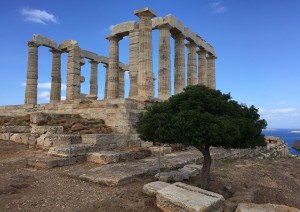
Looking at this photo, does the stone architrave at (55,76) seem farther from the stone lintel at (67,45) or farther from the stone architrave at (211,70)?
the stone architrave at (211,70)

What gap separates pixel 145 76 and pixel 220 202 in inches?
614

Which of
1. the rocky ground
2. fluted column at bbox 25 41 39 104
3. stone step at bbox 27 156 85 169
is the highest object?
fluted column at bbox 25 41 39 104

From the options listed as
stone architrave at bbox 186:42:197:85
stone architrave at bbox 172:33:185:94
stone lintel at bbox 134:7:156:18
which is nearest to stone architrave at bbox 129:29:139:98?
stone lintel at bbox 134:7:156:18

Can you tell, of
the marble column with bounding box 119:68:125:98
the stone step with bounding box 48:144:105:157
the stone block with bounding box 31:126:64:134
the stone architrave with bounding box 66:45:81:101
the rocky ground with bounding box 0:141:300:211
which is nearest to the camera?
the rocky ground with bounding box 0:141:300:211

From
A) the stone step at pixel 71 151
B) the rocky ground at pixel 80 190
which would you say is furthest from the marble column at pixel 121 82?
the stone step at pixel 71 151

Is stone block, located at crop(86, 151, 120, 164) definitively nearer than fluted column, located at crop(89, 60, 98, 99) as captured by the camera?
Yes

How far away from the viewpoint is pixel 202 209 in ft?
17.7

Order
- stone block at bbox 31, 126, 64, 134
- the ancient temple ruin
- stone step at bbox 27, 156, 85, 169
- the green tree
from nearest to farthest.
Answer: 1. the green tree
2. stone step at bbox 27, 156, 85, 169
3. stone block at bbox 31, 126, 64, 134
4. the ancient temple ruin

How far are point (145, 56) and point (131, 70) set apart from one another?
1972 millimetres

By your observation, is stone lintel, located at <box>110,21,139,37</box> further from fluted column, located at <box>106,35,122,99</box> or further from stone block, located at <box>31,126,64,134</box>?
stone block, located at <box>31,126,64,134</box>

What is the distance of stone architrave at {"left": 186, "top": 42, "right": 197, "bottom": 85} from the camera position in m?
26.8

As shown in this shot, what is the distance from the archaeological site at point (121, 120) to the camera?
8.41 metres

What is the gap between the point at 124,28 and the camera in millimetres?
23078

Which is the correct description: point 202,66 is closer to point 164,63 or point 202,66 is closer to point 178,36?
point 178,36
